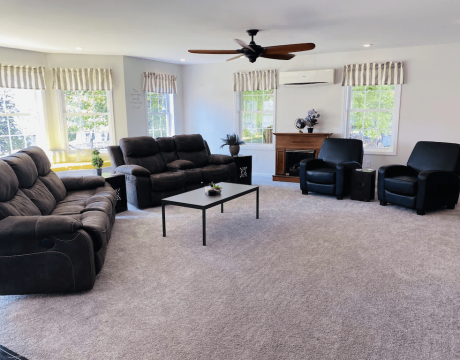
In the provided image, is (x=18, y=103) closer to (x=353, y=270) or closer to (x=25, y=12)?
(x=25, y=12)

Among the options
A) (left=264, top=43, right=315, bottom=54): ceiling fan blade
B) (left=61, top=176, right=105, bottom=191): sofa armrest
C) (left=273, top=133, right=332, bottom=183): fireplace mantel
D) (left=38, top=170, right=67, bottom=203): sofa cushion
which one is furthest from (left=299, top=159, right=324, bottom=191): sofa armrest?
(left=38, top=170, right=67, bottom=203): sofa cushion

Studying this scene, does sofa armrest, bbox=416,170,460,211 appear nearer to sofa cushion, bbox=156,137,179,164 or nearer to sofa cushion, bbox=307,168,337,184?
sofa cushion, bbox=307,168,337,184

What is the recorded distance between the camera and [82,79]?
6473 millimetres

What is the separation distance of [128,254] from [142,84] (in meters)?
4.59

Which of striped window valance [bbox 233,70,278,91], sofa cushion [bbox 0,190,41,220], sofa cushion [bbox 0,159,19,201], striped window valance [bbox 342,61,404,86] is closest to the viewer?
sofa cushion [bbox 0,190,41,220]

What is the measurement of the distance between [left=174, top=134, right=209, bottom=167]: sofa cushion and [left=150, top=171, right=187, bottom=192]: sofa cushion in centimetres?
84

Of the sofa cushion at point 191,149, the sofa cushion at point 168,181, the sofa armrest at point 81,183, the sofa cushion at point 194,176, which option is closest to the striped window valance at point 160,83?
the sofa cushion at point 191,149

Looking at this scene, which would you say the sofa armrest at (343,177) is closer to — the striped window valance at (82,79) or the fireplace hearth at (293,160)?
the fireplace hearth at (293,160)

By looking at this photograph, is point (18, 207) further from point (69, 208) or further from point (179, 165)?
point (179, 165)

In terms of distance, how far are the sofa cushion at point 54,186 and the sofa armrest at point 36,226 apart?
129 centimetres

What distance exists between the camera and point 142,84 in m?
7.07

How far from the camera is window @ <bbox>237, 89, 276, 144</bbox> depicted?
738 cm

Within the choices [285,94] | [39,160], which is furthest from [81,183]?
[285,94]

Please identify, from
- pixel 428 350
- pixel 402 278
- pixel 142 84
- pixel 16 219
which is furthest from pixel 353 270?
pixel 142 84
